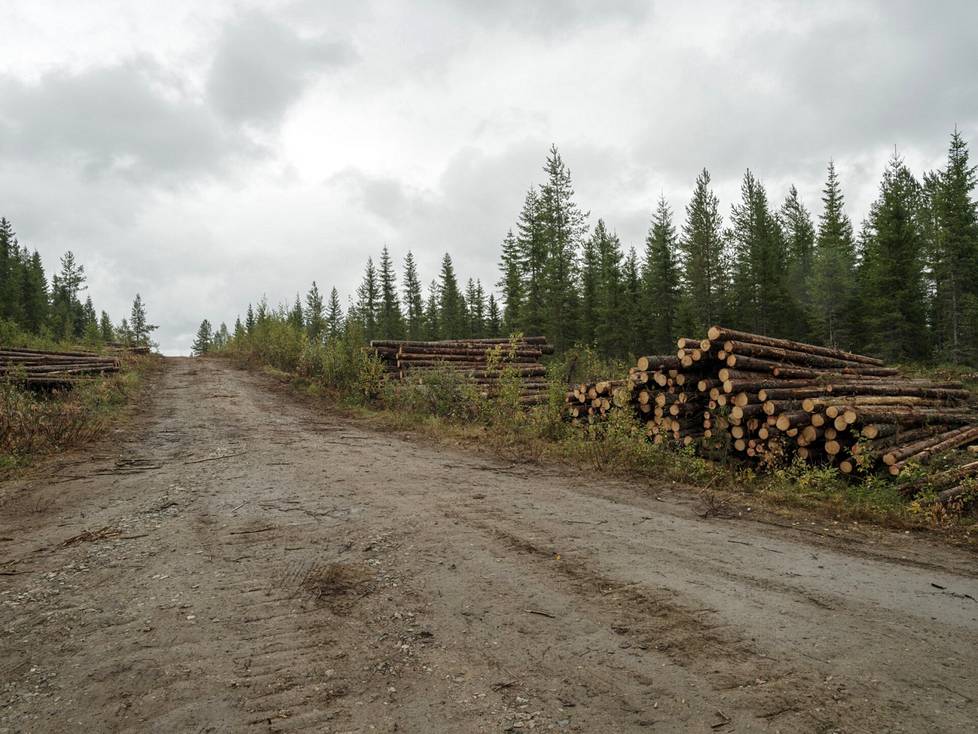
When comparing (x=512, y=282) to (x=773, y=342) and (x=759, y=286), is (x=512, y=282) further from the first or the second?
(x=773, y=342)

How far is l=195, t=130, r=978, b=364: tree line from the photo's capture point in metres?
29.1

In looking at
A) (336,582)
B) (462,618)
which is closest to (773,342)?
(462,618)

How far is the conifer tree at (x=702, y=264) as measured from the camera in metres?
35.8

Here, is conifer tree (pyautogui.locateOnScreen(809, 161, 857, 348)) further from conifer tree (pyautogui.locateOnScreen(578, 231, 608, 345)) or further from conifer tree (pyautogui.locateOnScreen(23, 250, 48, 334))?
conifer tree (pyautogui.locateOnScreen(23, 250, 48, 334))

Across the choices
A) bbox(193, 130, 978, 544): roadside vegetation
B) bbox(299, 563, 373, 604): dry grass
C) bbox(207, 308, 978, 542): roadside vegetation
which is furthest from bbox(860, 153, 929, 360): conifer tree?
bbox(299, 563, 373, 604): dry grass

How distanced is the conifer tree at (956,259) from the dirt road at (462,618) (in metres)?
29.6

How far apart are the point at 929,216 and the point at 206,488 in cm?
4533

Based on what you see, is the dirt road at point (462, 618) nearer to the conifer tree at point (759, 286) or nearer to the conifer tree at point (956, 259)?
the conifer tree at point (956, 259)

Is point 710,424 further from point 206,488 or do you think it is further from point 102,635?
point 102,635

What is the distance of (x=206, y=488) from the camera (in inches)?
258

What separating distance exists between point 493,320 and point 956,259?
36512mm

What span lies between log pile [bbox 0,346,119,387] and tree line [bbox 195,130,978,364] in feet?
Answer: 26.2

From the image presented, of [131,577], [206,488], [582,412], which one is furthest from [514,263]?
[131,577]

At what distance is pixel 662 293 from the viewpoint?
38.8m
